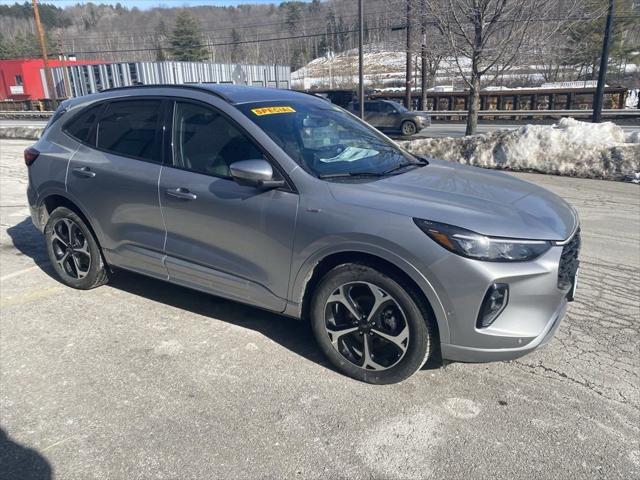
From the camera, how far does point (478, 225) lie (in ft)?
9.01

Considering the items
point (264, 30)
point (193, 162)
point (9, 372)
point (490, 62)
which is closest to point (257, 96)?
point (193, 162)

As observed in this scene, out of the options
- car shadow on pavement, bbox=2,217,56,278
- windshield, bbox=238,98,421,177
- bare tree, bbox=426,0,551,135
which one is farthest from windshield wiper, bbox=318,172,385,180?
bare tree, bbox=426,0,551,135

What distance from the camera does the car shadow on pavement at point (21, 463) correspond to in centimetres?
240

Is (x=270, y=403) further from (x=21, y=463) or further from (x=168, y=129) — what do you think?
(x=168, y=129)

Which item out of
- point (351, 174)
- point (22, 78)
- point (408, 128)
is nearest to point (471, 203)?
point (351, 174)

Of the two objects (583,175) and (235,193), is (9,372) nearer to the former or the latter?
(235,193)

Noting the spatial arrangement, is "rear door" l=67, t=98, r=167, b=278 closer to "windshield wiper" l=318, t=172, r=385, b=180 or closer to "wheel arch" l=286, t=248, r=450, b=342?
"wheel arch" l=286, t=248, r=450, b=342

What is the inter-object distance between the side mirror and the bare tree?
10576mm

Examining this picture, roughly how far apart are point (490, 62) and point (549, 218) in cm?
1134

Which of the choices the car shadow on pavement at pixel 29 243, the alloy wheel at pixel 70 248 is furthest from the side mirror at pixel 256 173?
the car shadow on pavement at pixel 29 243

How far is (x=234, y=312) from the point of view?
4125 mm

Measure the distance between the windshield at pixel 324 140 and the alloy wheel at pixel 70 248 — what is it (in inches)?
78.9

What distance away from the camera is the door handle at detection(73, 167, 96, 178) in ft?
13.6

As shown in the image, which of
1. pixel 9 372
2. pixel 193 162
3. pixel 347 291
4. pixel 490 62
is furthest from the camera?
pixel 490 62
